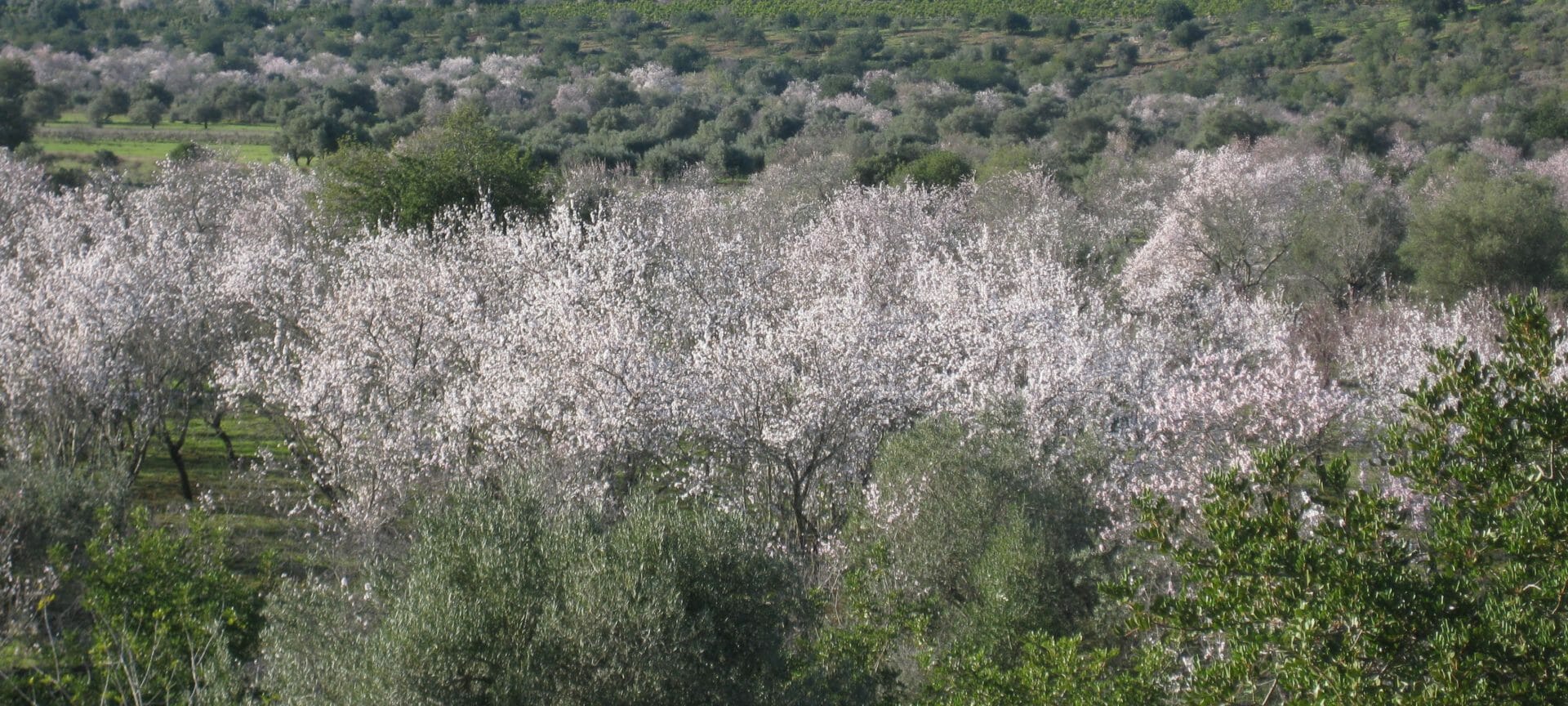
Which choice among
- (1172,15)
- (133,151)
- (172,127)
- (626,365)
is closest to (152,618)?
(626,365)

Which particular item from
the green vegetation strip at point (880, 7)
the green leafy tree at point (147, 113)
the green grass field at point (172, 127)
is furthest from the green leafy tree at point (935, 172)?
the green vegetation strip at point (880, 7)

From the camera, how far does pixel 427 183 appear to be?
30547 mm

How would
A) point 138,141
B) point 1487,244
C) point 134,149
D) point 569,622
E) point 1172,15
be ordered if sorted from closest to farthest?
point 569,622 → point 1487,244 → point 134,149 → point 138,141 → point 1172,15

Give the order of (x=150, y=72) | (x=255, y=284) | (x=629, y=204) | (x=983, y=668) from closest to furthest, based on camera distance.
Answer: (x=983, y=668) → (x=255, y=284) → (x=629, y=204) → (x=150, y=72)

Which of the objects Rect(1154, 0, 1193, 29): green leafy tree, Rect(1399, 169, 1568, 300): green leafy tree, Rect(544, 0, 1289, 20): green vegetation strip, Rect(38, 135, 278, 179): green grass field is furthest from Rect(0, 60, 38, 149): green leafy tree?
Rect(1154, 0, 1193, 29): green leafy tree

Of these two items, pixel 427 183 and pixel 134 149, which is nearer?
pixel 427 183

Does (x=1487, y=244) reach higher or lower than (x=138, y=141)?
higher

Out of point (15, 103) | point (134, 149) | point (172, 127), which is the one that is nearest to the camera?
point (15, 103)

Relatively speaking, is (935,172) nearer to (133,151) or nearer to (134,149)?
(133,151)

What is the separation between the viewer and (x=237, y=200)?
36938 millimetres

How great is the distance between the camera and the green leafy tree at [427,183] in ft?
99.1

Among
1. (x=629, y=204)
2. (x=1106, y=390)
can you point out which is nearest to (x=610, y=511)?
(x=1106, y=390)

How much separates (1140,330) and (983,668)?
1346 centimetres

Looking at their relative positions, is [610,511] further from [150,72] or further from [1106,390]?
[150,72]
